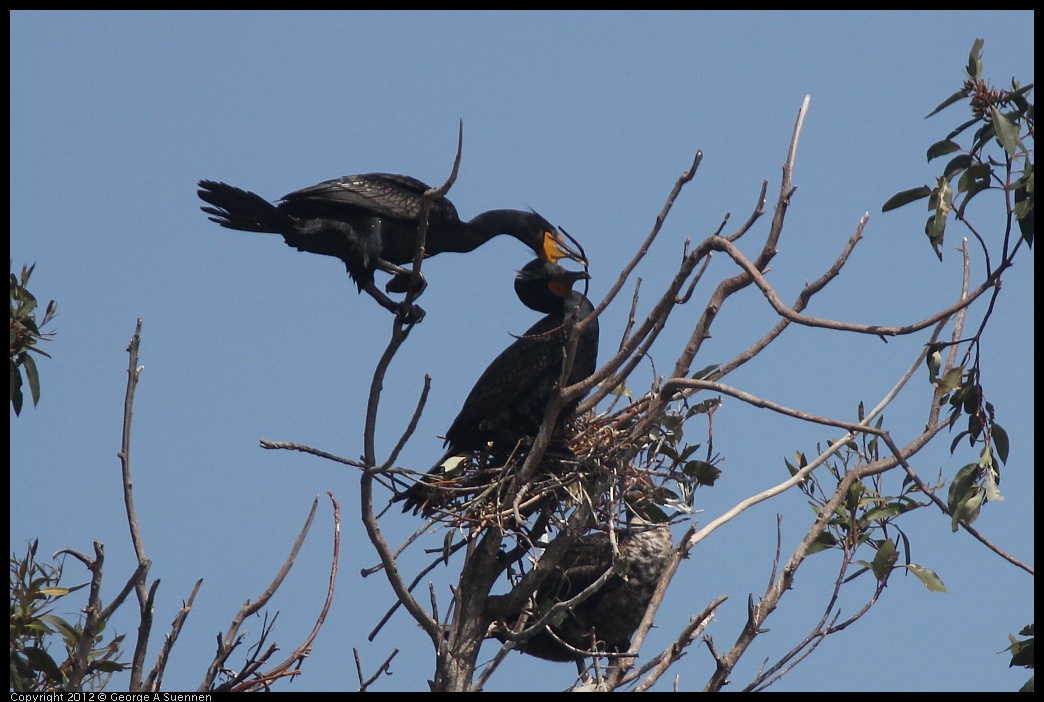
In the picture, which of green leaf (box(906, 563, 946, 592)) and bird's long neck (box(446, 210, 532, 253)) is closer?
green leaf (box(906, 563, 946, 592))

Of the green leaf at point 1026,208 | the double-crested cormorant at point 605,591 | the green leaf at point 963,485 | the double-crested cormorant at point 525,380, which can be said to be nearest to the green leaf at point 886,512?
the green leaf at point 963,485

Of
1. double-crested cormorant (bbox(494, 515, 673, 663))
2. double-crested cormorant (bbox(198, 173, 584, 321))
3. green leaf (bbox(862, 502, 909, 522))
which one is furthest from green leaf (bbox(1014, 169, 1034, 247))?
double-crested cormorant (bbox(198, 173, 584, 321))

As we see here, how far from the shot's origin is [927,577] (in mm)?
4793

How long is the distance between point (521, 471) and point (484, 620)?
65cm

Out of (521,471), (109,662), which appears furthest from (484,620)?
(109,662)

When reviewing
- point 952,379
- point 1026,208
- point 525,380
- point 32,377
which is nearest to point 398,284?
point 525,380

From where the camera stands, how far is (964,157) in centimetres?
450

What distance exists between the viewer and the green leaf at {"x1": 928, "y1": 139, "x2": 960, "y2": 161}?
4516 millimetres

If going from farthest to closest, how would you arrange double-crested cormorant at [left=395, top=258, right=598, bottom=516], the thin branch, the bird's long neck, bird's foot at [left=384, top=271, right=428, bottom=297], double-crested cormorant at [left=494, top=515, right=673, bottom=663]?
the bird's long neck, bird's foot at [left=384, top=271, right=428, bottom=297], double-crested cormorant at [left=395, top=258, right=598, bottom=516], double-crested cormorant at [left=494, top=515, right=673, bottom=663], the thin branch

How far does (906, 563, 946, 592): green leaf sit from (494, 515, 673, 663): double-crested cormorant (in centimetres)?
124

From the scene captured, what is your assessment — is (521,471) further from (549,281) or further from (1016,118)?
(1016,118)

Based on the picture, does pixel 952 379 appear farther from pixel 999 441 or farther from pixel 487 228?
pixel 487 228

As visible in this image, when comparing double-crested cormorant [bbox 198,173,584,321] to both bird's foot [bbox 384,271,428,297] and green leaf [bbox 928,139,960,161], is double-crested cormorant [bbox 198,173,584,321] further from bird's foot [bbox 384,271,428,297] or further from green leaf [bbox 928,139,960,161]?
green leaf [bbox 928,139,960,161]

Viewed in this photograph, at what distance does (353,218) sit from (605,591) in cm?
231
